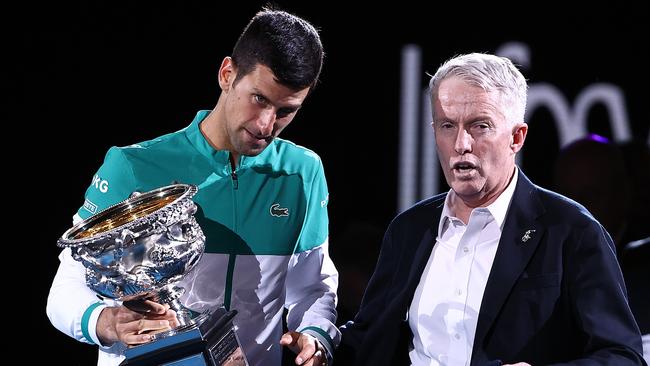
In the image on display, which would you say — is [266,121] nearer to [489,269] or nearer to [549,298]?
[489,269]

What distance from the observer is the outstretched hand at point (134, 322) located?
2.04m

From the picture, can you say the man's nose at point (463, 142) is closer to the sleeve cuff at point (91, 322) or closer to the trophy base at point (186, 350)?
the trophy base at point (186, 350)

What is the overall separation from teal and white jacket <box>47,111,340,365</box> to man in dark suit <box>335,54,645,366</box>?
7.5 inches

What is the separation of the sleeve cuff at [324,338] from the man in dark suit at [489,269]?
2.8 inches

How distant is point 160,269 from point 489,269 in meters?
0.75

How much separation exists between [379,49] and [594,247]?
2.70 meters

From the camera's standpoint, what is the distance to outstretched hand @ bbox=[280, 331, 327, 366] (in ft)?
7.38

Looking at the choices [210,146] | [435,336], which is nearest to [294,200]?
A: [210,146]

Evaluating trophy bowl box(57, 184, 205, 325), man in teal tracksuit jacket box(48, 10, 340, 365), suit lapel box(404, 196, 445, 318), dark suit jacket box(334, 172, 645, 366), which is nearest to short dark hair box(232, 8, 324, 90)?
man in teal tracksuit jacket box(48, 10, 340, 365)

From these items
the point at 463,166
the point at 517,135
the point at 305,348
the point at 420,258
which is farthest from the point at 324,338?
the point at 517,135

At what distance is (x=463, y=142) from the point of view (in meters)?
2.18

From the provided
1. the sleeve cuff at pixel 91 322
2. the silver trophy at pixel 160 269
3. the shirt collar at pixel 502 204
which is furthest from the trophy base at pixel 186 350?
the shirt collar at pixel 502 204

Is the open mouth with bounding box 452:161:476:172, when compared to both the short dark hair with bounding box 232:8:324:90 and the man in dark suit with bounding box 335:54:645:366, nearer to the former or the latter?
the man in dark suit with bounding box 335:54:645:366

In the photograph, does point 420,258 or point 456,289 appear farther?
point 420,258
